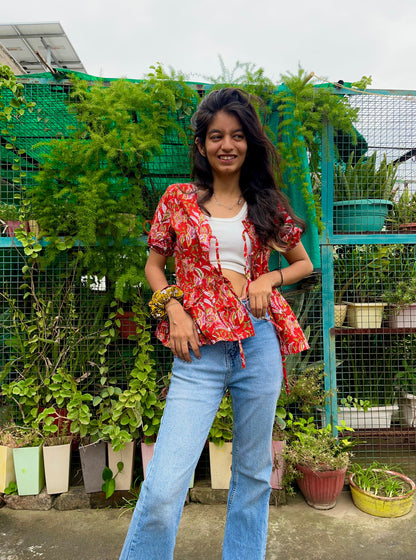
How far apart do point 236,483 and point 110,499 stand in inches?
59.2

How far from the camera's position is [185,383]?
1.44 metres

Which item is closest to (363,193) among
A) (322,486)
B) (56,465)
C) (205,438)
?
(322,486)

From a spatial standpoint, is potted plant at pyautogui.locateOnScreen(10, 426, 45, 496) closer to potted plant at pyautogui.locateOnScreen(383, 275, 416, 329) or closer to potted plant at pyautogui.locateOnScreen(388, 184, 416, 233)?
potted plant at pyautogui.locateOnScreen(383, 275, 416, 329)

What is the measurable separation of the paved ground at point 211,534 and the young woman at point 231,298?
0.91 m

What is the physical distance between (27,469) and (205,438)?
1829 mm

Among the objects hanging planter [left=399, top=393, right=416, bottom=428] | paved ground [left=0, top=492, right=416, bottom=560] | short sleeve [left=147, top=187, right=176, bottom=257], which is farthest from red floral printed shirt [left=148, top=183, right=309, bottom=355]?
hanging planter [left=399, top=393, right=416, bottom=428]

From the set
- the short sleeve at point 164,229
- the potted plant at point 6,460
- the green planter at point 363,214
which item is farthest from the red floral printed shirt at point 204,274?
the potted plant at point 6,460

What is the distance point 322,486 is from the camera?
2.65 metres

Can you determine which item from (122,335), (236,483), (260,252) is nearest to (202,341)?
(260,252)

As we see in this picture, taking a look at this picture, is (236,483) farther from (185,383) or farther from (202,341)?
(202,341)

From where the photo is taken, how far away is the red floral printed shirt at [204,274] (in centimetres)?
147

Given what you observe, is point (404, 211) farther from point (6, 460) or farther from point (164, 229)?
point (6, 460)

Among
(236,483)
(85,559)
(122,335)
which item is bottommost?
(85,559)

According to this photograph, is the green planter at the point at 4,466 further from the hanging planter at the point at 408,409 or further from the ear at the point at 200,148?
the hanging planter at the point at 408,409
